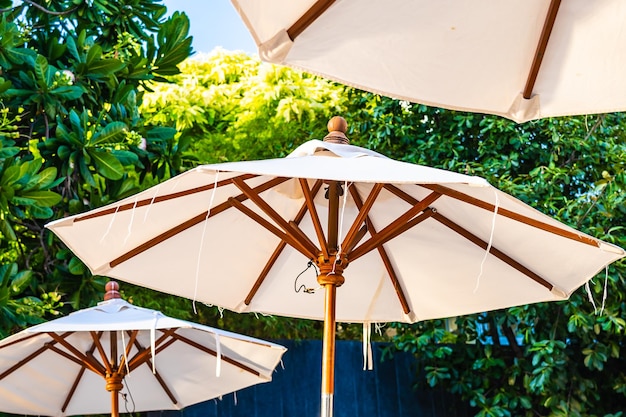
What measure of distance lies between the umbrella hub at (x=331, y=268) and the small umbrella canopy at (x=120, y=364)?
1.07 meters

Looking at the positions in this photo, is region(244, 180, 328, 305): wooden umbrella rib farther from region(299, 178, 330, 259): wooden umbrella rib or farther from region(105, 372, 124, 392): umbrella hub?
region(105, 372, 124, 392): umbrella hub

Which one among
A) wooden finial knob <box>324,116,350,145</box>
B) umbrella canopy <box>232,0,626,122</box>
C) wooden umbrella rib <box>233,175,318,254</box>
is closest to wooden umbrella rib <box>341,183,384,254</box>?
wooden umbrella rib <box>233,175,318,254</box>

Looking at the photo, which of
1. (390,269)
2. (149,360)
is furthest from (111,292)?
(390,269)

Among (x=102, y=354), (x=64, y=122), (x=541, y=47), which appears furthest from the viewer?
(x=64, y=122)

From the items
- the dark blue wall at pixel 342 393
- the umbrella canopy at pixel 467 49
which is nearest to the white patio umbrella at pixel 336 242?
the umbrella canopy at pixel 467 49

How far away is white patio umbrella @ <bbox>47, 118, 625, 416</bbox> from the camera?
2904mm

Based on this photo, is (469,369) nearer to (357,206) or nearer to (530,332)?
(530,332)

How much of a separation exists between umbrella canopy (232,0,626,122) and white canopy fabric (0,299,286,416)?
1.99 metres

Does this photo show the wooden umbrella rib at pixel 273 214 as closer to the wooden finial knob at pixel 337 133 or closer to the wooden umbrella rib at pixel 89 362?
the wooden finial knob at pixel 337 133

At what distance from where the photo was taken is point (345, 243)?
307 cm

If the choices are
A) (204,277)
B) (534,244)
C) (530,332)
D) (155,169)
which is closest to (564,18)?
(534,244)

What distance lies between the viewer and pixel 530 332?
670 centimetres

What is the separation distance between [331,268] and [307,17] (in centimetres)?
111

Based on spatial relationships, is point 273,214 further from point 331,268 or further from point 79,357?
point 79,357
